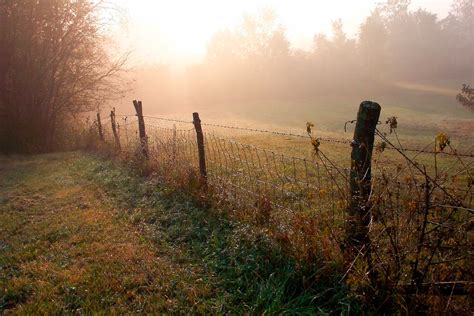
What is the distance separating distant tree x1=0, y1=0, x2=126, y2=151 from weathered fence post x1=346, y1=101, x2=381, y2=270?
16.7 metres

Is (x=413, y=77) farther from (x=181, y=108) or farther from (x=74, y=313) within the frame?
(x=74, y=313)

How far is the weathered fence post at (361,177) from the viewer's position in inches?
161

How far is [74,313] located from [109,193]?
5081 mm

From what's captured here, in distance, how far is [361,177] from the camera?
4.21 metres

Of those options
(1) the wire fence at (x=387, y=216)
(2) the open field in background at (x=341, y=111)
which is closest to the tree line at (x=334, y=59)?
(2) the open field in background at (x=341, y=111)

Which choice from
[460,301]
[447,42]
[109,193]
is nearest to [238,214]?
[460,301]

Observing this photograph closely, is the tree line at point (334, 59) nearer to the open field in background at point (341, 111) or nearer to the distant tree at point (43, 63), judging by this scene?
the open field in background at point (341, 111)

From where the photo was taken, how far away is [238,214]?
6449 mm

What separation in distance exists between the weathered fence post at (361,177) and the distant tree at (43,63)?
54.7ft

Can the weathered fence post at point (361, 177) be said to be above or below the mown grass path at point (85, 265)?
above

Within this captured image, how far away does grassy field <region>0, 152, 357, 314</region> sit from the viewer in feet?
14.6

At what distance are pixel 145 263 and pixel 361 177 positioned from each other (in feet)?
10.3

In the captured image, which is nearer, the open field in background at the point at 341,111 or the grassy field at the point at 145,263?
the grassy field at the point at 145,263

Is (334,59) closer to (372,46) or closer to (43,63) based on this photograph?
(372,46)
